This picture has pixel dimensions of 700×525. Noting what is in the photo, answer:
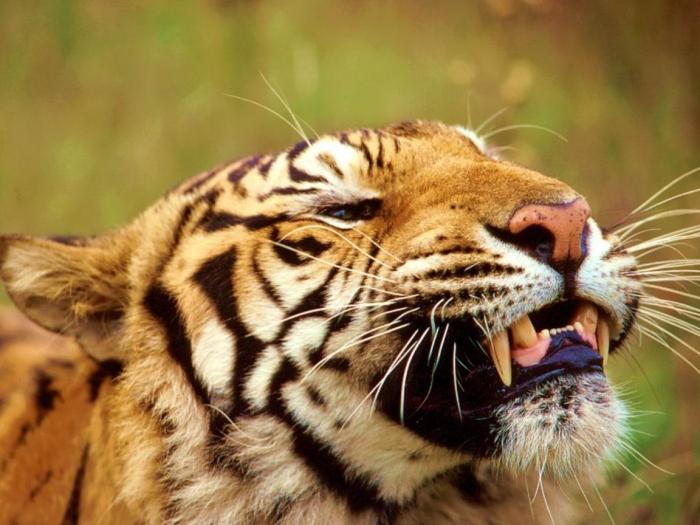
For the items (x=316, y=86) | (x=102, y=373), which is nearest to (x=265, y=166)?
(x=102, y=373)

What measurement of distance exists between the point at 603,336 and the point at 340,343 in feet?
1.92

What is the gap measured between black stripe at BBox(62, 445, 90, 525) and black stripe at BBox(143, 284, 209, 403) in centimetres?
33

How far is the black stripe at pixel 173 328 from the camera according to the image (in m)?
2.49

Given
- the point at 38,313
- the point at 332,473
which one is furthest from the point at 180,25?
the point at 332,473

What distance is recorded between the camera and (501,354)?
7.36 feet

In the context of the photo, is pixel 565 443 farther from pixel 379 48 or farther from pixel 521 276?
pixel 379 48

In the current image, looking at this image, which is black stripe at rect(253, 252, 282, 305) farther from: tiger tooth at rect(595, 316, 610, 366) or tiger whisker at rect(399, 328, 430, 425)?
tiger tooth at rect(595, 316, 610, 366)

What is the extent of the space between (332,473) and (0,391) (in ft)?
4.01

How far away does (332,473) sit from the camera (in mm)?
2424

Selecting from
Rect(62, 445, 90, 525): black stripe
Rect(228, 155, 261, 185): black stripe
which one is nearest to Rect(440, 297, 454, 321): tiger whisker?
Rect(228, 155, 261, 185): black stripe

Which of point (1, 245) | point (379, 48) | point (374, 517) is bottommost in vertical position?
point (374, 517)

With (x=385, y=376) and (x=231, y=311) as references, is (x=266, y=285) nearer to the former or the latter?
(x=231, y=311)

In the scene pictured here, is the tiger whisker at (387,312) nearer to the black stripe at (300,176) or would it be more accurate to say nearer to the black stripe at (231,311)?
the black stripe at (231,311)

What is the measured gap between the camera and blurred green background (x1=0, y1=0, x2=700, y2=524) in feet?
16.4
